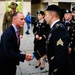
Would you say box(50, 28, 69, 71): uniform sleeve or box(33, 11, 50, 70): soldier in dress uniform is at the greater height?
box(50, 28, 69, 71): uniform sleeve

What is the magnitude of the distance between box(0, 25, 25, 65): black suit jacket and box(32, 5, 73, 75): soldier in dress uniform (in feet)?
2.20

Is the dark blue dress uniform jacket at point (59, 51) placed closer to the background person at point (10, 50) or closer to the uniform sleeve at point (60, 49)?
the uniform sleeve at point (60, 49)

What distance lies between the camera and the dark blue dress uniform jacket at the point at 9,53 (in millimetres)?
3494

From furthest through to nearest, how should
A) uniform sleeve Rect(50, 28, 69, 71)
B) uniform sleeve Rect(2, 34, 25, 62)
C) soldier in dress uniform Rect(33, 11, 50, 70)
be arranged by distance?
1. soldier in dress uniform Rect(33, 11, 50, 70)
2. uniform sleeve Rect(2, 34, 25, 62)
3. uniform sleeve Rect(50, 28, 69, 71)

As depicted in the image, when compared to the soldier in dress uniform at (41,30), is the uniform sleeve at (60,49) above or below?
above

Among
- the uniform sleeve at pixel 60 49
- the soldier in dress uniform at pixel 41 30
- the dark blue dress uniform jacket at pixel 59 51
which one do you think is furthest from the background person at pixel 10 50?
the soldier in dress uniform at pixel 41 30

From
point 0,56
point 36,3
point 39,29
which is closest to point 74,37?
point 39,29

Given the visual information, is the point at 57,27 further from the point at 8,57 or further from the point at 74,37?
the point at 74,37

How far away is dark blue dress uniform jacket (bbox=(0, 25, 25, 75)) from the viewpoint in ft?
11.5

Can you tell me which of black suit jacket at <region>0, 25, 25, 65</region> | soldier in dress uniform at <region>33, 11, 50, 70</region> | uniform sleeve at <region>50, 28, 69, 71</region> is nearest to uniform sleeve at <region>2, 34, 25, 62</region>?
black suit jacket at <region>0, 25, 25, 65</region>

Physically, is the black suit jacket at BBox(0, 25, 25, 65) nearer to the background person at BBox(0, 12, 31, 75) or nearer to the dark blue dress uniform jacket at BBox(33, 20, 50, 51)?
the background person at BBox(0, 12, 31, 75)

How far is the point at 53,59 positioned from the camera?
3082 millimetres

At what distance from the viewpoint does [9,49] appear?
11.5 ft

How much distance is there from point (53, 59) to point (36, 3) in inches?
1017
